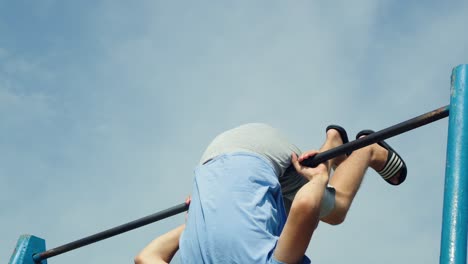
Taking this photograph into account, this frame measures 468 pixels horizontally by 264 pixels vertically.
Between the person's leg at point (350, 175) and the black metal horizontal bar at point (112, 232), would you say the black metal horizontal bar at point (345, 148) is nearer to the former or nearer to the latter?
the black metal horizontal bar at point (112, 232)

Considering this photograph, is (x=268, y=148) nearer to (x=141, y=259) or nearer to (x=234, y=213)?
(x=234, y=213)

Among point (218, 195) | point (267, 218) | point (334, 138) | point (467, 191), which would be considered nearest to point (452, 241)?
point (467, 191)

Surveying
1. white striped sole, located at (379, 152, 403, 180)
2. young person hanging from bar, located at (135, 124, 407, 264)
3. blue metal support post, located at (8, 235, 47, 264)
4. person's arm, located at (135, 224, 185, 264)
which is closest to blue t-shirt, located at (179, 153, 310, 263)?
young person hanging from bar, located at (135, 124, 407, 264)

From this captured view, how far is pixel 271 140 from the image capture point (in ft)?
6.81

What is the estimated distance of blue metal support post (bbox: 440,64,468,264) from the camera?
1.45 metres

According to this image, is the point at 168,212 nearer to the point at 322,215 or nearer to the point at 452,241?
the point at 322,215

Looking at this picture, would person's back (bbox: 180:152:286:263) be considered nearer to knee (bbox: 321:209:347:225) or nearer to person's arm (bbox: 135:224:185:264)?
knee (bbox: 321:209:347:225)

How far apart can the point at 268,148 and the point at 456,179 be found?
2.05ft

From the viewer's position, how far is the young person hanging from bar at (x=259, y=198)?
1744 mm

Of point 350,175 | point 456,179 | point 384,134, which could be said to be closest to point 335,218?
point 350,175

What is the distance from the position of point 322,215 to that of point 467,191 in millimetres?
600

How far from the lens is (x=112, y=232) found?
2.74m

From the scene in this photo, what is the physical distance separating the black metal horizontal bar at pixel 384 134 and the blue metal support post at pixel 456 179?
82 millimetres

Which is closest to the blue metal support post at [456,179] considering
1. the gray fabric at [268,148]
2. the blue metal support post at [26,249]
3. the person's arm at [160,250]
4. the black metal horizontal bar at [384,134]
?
the black metal horizontal bar at [384,134]
